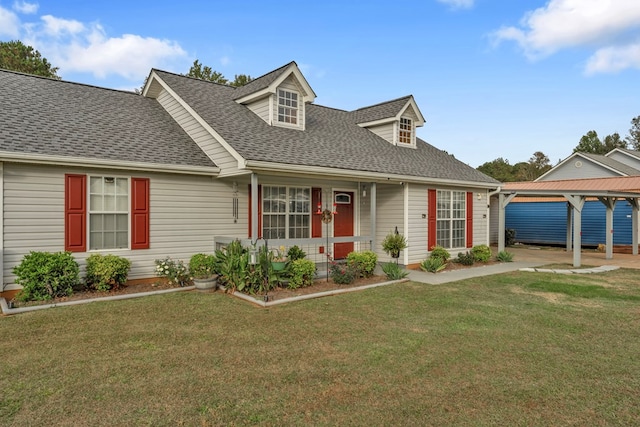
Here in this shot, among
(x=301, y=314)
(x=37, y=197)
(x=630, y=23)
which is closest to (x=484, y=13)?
(x=630, y=23)

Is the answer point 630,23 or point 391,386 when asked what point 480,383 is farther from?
point 630,23

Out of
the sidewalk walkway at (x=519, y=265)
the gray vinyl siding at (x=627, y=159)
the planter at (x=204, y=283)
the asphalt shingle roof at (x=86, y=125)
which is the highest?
the gray vinyl siding at (x=627, y=159)

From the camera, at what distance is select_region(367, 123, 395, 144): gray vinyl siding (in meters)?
13.9

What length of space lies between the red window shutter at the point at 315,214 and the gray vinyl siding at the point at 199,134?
10.1 ft

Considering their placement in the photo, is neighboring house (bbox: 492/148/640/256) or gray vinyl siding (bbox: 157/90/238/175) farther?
neighboring house (bbox: 492/148/640/256)

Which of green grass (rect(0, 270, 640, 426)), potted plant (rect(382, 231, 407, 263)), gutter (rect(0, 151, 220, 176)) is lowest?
green grass (rect(0, 270, 640, 426))

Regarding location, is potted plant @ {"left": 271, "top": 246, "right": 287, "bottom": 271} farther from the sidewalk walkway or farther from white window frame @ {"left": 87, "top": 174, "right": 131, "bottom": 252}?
the sidewalk walkway

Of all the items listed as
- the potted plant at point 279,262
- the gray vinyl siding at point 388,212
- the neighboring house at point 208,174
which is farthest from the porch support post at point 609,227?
the potted plant at point 279,262

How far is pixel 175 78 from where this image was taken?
1162 cm

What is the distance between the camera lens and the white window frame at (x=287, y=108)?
36.8ft

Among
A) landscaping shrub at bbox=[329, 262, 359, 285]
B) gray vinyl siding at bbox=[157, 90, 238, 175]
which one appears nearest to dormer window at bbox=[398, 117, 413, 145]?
landscaping shrub at bbox=[329, 262, 359, 285]

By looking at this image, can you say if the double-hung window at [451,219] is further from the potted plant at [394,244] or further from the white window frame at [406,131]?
the white window frame at [406,131]

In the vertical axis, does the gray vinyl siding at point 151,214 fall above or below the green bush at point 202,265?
above

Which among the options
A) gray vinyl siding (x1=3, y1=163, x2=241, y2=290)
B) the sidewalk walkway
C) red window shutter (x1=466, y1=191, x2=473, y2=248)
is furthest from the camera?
red window shutter (x1=466, y1=191, x2=473, y2=248)
